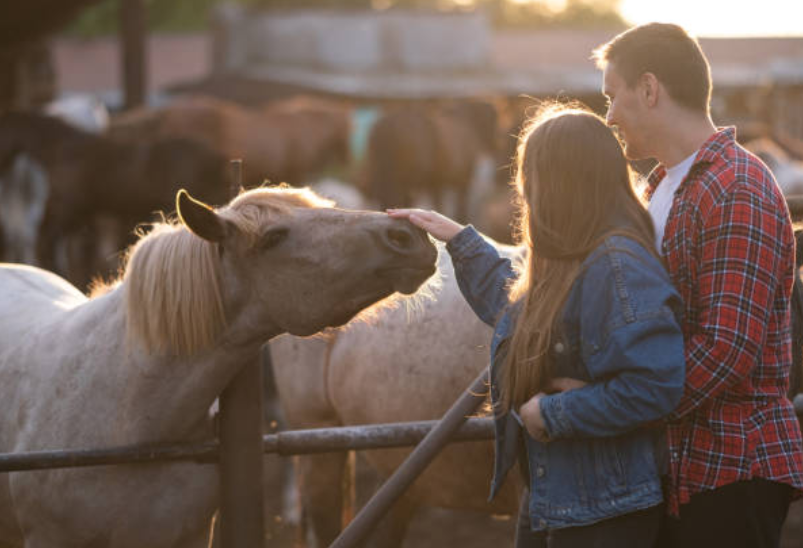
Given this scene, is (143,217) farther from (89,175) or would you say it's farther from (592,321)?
(592,321)

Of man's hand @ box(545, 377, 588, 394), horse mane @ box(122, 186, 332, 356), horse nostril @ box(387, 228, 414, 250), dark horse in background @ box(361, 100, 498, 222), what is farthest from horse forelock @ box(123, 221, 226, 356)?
dark horse in background @ box(361, 100, 498, 222)

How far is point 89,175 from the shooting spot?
10500mm

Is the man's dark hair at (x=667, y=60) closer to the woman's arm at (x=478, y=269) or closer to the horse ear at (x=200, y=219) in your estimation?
the woman's arm at (x=478, y=269)

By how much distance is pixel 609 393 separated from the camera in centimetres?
180

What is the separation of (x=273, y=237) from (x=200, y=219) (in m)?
0.20

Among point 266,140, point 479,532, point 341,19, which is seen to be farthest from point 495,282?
point 341,19

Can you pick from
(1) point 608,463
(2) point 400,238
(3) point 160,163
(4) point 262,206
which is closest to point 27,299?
(4) point 262,206

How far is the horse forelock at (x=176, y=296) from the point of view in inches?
97.0

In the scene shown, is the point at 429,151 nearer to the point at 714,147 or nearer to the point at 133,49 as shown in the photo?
the point at 133,49

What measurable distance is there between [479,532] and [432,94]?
2158 centimetres

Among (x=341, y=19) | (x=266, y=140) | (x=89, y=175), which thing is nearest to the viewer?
(x=89, y=175)

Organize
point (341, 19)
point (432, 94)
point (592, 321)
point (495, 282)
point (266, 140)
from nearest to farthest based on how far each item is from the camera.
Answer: point (592, 321)
point (495, 282)
point (266, 140)
point (432, 94)
point (341, 19)

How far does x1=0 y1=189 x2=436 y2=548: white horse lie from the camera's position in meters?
2.43

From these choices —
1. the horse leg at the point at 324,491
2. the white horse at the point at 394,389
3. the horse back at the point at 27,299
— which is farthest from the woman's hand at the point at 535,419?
the horse leg at the point at 324,491
